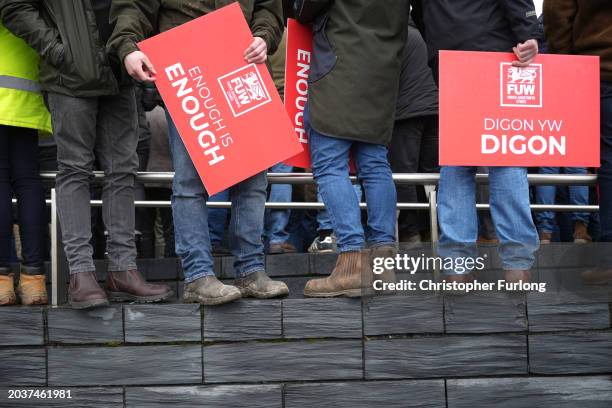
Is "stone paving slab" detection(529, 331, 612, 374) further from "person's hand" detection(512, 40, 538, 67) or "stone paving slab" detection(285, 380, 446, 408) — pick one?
"person's hand" detection(512, 40, 538, 67)

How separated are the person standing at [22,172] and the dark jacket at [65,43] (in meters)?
0.17

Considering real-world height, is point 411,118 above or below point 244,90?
above

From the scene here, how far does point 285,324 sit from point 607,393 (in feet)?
4.65

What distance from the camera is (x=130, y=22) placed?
4.32 m

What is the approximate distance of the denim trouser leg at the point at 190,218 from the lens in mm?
4254

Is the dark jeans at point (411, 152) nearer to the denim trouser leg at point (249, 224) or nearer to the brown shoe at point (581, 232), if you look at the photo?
the brown shoe at point (581, 232)

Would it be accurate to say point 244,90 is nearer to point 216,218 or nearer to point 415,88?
point 216,218

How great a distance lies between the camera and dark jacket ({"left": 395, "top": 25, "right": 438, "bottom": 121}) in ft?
19.5

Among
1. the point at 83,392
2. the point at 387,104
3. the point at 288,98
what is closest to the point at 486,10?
the point at 387,104

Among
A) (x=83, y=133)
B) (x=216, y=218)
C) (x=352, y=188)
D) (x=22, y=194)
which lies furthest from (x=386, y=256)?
(x=216, y=218)

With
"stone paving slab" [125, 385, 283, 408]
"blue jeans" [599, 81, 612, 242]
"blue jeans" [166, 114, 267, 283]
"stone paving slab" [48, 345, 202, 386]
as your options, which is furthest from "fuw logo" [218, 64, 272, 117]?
"blue jeans" [599, 81, 612, 242]

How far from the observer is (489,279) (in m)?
4.25

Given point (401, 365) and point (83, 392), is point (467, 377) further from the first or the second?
point (83, 392)

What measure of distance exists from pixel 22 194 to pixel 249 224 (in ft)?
3.69
